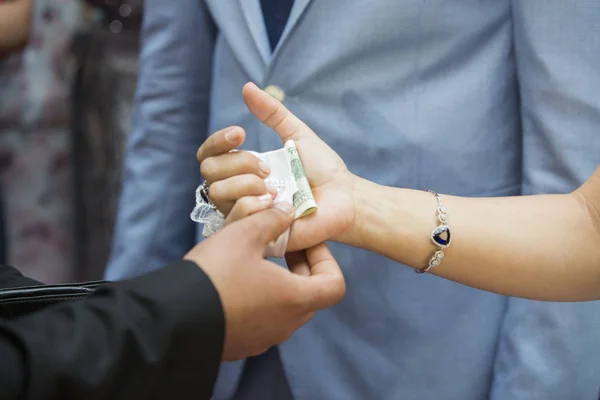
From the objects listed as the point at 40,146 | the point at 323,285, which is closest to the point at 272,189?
the point at 323,285

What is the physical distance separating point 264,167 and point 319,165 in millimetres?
69

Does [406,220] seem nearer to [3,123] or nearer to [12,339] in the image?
[12,339]

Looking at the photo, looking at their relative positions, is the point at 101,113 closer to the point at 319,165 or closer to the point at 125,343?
the point at 319,165

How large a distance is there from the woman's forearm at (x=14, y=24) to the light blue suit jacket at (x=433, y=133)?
49cm

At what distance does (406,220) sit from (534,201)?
13 cm

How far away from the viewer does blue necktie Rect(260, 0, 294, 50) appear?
76 centimetres

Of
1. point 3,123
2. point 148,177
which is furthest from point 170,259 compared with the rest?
point 3,123

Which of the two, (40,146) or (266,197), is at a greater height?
(266,197)

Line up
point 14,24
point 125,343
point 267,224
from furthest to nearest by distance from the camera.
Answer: point 14,24 → point 267,224 → point 125,343

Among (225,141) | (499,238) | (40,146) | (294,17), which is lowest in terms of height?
(40,146)

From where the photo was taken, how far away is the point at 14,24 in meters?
1.17

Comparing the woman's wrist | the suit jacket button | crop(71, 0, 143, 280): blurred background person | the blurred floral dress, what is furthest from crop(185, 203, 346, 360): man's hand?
the blurred floral dress

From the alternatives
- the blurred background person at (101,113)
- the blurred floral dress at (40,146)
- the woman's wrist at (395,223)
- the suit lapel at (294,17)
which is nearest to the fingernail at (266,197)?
the woman's wrist at (395,223)

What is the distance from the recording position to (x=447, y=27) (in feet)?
2.24
